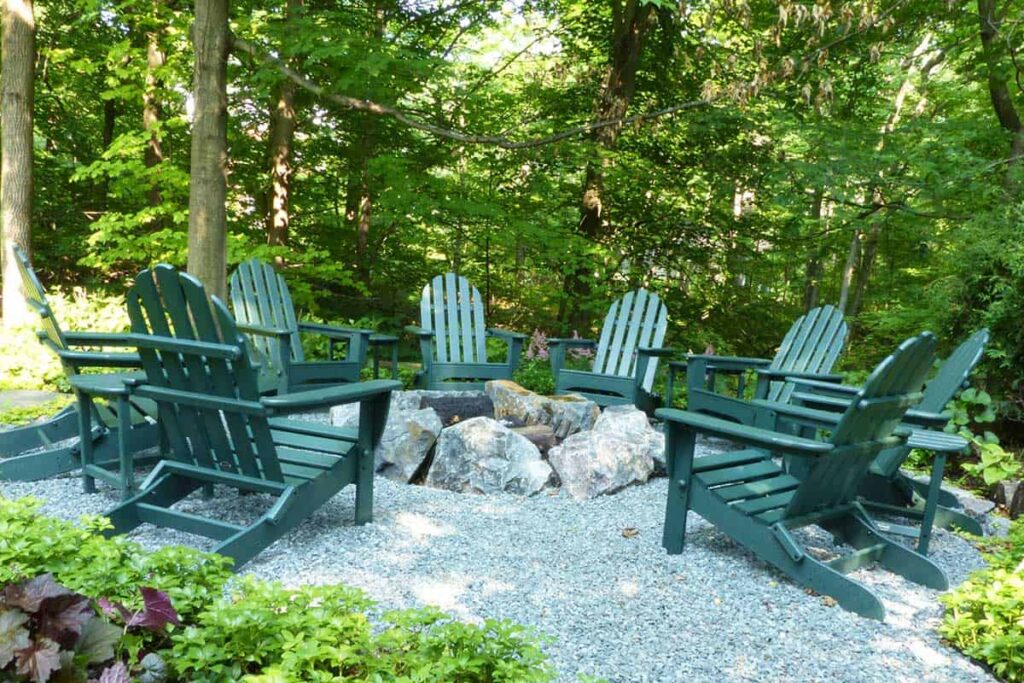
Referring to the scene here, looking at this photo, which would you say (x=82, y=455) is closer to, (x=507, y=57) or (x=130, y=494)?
(x=130, y=494)

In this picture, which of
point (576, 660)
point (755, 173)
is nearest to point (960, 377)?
point (576, 660)

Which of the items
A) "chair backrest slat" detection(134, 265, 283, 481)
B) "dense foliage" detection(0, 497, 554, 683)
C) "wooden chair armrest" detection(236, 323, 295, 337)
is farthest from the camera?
"wooden chair armrest" detection(236, 323, 295, 337)

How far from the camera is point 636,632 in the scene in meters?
2.21

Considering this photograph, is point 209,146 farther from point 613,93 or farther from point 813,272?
point 813,272

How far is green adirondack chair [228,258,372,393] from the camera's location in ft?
14.7

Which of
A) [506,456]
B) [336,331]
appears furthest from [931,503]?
[336,331]

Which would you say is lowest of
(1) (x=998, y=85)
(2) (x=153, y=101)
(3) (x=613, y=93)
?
(2) (x=153, y=101)

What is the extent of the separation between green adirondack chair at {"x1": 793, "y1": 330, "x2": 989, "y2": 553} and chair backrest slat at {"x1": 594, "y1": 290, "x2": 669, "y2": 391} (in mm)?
1701

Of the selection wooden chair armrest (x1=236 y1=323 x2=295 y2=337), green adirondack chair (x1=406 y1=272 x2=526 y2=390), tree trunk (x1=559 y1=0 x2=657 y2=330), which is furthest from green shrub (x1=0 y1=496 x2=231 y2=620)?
tree trunk (x1=559 y1=0 x2=657 y2=330)

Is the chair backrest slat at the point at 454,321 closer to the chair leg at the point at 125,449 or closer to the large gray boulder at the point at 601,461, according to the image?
the large gray boulder at the point at 601,461

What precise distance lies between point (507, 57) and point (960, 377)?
23.3 feet

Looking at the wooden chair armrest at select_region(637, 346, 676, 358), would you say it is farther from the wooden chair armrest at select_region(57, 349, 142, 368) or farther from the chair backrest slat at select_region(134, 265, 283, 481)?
the wooden chair armrest at select_region(57, 349, 142, 368)

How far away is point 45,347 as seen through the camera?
471 cm

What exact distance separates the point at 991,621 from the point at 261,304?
4.17 m
